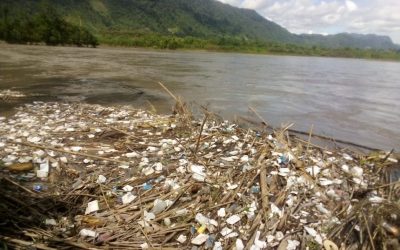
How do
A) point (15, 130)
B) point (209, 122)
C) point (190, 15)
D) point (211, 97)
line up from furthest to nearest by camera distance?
point (190, 15)
point (211, 97)
point (209, 122)
point (15, 130)

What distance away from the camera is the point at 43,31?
57.8m

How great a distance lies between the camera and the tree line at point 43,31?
5488cm

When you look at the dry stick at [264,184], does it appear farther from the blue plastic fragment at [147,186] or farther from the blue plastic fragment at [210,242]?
the blue plastic fragment at [147,186]

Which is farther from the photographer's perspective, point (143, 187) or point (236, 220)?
point (143, 187)

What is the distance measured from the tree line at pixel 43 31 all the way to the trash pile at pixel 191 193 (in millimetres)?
56606

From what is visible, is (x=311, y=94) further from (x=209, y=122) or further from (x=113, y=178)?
(x=113, y=178)

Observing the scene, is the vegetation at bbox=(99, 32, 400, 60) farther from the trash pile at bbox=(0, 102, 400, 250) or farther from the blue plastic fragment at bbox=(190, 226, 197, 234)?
the blue plastic fragment at bbox=(190, 226, 197, 234)

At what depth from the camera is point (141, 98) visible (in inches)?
538

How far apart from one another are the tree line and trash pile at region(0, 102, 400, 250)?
5661 cm

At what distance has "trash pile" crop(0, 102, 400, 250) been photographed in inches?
155

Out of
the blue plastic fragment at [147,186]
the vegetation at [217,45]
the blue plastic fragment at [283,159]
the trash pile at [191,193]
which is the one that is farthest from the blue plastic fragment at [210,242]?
the vegetation at [217,45]

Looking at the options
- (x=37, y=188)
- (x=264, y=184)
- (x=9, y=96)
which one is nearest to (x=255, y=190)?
(x=264, y=184)

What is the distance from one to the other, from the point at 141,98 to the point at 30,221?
991 centimetres

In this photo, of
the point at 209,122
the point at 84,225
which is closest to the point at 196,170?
the point at 84,225
